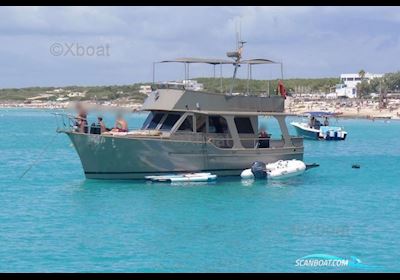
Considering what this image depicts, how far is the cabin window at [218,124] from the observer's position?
34969mm

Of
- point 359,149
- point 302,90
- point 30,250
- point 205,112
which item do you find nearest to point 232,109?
point 205,112

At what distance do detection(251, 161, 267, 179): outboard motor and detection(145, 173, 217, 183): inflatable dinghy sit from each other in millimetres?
1946

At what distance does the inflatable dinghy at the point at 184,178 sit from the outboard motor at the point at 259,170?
1.95 meters

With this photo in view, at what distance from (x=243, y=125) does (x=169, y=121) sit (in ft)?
12.5

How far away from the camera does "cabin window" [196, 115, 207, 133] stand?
→ 112 ft

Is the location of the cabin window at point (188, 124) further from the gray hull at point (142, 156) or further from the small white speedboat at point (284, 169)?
the small white speedboat at point (284, 169)

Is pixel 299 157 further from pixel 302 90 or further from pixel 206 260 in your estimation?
pixel 302 90

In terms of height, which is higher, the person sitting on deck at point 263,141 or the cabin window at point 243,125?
the cabin window at point 243,125

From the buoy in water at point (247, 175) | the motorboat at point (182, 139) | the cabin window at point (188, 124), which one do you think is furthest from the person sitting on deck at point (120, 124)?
the buoy in water at point (247, 175)

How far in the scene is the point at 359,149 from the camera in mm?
63562

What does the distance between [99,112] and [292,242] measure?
1225cm

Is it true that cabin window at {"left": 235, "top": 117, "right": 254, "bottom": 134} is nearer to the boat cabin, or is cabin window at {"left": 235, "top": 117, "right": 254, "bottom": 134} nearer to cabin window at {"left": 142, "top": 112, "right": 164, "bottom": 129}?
the boat cabin

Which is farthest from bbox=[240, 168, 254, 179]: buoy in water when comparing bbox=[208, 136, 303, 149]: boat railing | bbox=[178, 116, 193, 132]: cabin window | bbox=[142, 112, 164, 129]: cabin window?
bbox=[142, 112, 164, 129]: cabin window

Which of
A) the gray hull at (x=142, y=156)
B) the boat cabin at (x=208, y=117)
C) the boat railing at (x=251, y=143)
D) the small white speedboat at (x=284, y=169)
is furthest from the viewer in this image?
the small white speedboat at (x=284, y=169)
